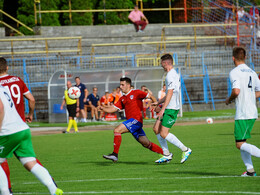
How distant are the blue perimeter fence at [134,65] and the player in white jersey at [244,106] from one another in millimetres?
20497

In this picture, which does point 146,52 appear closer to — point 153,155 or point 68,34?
point 68,34

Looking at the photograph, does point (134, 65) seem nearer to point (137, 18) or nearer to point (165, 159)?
point (137, 18)

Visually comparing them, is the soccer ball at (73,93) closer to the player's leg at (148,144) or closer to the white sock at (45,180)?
the player's leg at (148,144)

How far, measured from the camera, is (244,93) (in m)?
8.66

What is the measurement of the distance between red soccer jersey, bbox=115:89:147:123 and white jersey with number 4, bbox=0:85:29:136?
4649 mm

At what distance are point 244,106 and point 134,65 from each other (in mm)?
23059

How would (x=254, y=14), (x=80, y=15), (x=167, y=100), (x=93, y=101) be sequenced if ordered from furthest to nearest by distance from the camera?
(x=80, y=15) → (x=254, y=14) → (x=93, y=101) → (x=167, y=100)

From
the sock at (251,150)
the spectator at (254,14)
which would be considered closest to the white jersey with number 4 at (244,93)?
the sock at (251,150)

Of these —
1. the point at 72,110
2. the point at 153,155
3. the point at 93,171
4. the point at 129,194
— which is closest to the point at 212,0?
the point at 72,110

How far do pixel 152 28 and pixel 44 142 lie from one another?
21433 millimetres

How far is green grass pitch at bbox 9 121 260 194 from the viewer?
8.21 m

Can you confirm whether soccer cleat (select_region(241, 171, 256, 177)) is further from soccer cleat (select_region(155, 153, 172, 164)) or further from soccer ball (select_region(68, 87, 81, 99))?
soccer ball (select_region(68, 87, 81, 99))

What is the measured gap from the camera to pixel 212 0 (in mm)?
38969

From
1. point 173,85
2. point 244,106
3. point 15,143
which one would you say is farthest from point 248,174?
point 15,143
